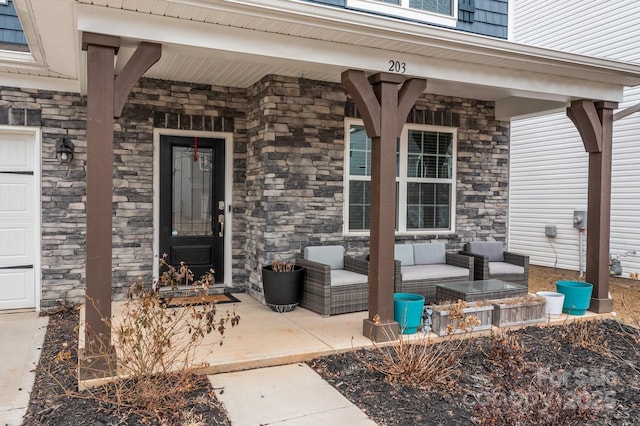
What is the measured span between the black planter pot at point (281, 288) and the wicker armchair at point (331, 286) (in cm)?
15

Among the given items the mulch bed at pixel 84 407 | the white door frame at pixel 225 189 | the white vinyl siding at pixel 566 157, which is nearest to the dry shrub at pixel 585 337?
the mulch bed at pixel 84 407

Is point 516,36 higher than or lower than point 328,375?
higher

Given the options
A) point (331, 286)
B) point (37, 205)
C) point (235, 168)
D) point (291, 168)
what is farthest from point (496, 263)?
point (37, 205)

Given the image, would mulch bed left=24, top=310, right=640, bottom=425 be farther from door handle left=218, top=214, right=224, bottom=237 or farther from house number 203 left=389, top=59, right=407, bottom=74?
house number 203 left=389, top=59, right=407, bottom=74

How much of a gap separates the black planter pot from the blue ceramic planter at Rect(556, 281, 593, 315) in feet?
9.92

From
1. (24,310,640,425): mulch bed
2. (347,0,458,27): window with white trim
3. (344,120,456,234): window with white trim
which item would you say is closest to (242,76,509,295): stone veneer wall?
(344,120,456,234): window with white trim

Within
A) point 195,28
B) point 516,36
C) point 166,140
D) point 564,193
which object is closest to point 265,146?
point 166,140

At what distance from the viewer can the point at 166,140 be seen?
6133 mm

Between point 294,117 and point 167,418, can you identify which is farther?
point 294,117

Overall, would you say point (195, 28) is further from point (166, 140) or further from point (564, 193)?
point (564, 193)

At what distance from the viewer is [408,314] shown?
4598mm

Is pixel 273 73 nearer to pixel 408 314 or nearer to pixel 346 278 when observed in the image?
pixel 346 278

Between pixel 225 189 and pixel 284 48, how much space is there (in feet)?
9.16

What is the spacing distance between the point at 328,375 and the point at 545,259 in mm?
7801
